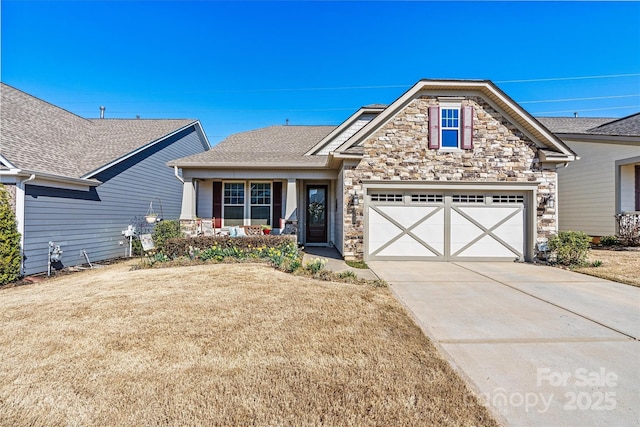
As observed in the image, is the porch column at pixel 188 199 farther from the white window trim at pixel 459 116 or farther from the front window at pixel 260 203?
the white window trim at pixel 459 116

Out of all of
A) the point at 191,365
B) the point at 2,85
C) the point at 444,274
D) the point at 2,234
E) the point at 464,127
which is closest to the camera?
the point at 191,365

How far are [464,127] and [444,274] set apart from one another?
4.81m

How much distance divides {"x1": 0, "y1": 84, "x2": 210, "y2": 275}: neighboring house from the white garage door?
Result: 8.83 meters

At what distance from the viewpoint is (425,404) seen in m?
2.38

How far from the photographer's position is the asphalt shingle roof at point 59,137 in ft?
27.5

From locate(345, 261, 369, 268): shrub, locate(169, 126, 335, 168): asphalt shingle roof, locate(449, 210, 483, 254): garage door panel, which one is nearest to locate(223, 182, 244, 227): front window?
locate(169, 126, 335, 168): asphalt shingle roof

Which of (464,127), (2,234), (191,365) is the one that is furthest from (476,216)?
(2,234)

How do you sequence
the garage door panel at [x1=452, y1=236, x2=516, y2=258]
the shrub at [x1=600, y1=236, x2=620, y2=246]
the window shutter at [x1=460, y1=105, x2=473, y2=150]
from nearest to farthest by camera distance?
the window shutter at [x1=460, y1=105, x2=473, y2=150] → the garage door panel at [x1=452, y1=236, x2=516, y2=258] → the shrub at [x1=600, y1=236, x2=620, y2=246]

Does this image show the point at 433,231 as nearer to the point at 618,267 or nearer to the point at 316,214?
the point at 618,267

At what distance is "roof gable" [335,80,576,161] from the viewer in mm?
9070

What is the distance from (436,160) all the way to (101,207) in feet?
36.4

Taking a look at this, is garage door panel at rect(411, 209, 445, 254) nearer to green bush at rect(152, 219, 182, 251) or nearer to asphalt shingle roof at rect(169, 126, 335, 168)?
asphalt shingle roof at rect(169, 126, 335, 168)

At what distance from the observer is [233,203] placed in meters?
12.3

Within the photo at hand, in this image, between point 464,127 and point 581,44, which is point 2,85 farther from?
point 581,44
